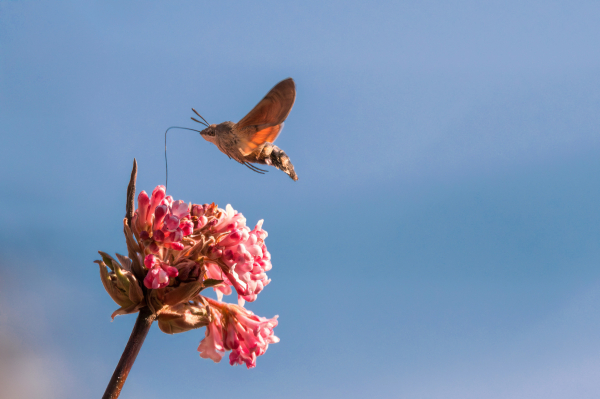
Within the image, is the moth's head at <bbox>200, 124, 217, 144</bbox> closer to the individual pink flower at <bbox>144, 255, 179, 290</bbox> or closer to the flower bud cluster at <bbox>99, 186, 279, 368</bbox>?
the flower bud cluster at <bbox>99, 186, 279, 368</bbox>

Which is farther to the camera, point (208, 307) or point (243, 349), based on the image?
point (243, 349)

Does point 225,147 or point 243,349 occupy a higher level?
point 225,147

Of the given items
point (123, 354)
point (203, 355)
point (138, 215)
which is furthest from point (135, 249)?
point (203, 355)

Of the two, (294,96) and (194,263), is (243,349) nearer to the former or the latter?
(194,263)

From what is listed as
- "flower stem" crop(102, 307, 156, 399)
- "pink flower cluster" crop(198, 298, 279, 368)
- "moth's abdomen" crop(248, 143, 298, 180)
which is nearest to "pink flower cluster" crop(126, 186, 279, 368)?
"pink flower cluster" crop(198, 298, 279, 368)

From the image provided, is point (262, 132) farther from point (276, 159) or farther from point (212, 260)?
point (212, 260)

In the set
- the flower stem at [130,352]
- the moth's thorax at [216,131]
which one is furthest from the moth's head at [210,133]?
the flower stem at [130,352]

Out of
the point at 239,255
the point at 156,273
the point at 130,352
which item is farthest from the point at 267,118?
the point at 130,352
